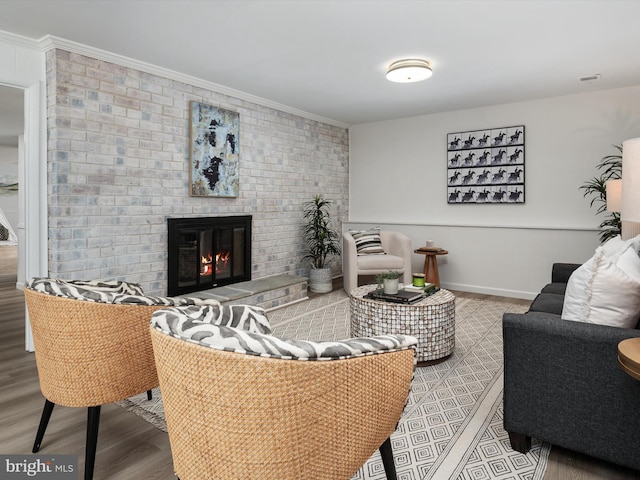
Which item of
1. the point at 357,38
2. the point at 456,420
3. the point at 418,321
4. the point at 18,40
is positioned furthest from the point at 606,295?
the point at 18,40

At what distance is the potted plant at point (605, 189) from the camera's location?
4.33m

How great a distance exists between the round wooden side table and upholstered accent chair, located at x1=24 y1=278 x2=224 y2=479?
5.42ft

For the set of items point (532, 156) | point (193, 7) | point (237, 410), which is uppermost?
point (193, 7)

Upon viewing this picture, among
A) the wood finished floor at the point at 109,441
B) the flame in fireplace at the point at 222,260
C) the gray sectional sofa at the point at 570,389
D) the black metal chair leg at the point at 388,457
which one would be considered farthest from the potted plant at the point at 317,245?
the black metal chair leg at the point at 388,457

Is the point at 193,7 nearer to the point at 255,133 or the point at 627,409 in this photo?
the point at 255,133

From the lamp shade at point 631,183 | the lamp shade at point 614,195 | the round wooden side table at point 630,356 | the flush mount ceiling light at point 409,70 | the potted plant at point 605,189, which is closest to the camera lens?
the round wooden side table at point 630,356

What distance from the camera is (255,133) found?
4.88 meters

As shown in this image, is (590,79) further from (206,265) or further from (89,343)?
(89,343)

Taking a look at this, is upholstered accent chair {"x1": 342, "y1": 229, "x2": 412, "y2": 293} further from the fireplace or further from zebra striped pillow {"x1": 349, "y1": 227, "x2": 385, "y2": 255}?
the fireplace

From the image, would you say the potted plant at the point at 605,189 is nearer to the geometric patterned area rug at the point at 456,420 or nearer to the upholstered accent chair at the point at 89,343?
the geometric patterned area rug at the point at 456,420

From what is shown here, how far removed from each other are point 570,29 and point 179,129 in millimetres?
3407

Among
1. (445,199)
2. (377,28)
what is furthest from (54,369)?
(445,199)

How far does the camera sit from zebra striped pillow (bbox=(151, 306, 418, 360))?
38.7 inches

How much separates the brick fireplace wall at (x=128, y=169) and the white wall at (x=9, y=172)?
736 cm
